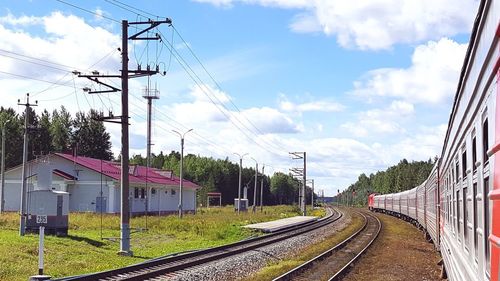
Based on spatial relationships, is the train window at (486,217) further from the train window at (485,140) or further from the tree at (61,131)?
the tree at (61,131)

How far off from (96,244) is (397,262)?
1131 centimetres

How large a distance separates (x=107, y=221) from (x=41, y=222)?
9.86 metres

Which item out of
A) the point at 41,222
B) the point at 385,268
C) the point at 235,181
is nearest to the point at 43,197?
the point at 41,222

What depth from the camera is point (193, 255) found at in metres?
19.2

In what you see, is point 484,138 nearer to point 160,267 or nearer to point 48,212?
point 160,267

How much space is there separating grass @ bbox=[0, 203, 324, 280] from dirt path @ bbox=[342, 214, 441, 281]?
23.3ft

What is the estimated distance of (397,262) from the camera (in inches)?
739

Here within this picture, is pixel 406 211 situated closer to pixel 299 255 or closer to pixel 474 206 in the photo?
pixel 299 255

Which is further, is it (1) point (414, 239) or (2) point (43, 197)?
(1) point (414, 239)

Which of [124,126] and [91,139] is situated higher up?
[91,139]

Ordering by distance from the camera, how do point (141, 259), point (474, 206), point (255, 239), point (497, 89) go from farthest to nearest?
1. point (255, 239)
2. point (141, 259)
3. point (474, 206)
4. point (497, 89)

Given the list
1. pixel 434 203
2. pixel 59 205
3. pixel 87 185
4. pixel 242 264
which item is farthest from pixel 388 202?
pixel 242 264

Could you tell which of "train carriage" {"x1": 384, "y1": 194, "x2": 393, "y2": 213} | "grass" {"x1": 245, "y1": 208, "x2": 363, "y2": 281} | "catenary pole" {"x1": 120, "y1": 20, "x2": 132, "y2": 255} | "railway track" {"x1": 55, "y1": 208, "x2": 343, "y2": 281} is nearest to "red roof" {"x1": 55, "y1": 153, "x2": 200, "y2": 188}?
"train carriage" {"x1": 384, "y1": 194, "x2": 393, "y2": 213}

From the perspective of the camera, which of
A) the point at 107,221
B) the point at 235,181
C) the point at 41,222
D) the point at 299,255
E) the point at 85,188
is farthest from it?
the point at 235,181
